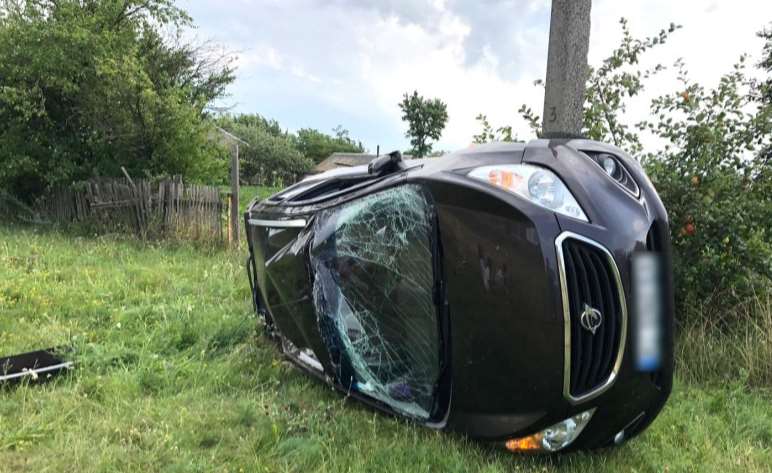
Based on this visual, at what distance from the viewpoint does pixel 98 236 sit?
29.9ft

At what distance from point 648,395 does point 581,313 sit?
0.46 metres

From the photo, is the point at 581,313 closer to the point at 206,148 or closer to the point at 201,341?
the point at 201,341

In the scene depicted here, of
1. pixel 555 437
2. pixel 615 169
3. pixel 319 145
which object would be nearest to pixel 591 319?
pixel 555 437

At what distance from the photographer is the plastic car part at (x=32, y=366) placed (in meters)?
3.01

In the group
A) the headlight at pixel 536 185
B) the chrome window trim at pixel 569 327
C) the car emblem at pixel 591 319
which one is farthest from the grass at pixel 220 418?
the headlight at pixel 536 185

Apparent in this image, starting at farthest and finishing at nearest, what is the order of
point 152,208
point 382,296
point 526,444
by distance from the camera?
point 152,208, point 382,296, point 526,444

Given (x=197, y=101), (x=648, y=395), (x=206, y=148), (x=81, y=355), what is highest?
(x=197, y=101)

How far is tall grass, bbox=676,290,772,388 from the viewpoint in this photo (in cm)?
326

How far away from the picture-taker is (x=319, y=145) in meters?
67.9

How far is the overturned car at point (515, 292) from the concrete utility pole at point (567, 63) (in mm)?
2113

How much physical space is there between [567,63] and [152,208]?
7490mm

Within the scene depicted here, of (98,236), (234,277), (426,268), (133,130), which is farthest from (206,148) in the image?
(426,268)

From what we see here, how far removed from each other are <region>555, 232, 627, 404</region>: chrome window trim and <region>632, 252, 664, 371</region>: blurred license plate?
58mm

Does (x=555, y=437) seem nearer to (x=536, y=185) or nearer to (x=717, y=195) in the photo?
(x=536, y=185)
